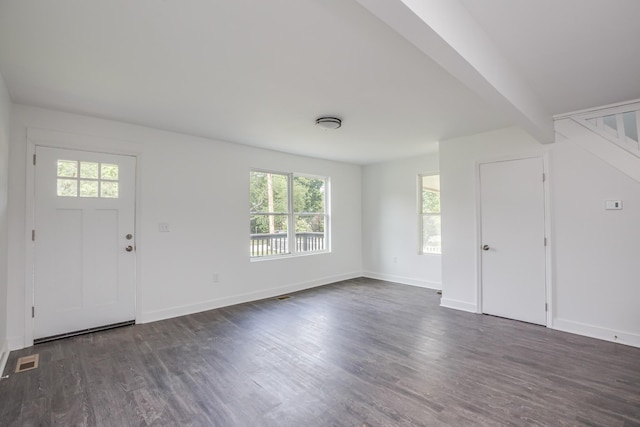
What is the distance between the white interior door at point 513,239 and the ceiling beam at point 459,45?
4.49ft

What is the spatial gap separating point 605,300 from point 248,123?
4.41 m

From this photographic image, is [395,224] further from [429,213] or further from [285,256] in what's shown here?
[285,256]

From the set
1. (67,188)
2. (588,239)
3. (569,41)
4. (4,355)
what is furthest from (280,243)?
(569,41)

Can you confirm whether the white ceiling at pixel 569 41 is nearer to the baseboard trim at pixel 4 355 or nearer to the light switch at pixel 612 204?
the light switch at pixel 612 204

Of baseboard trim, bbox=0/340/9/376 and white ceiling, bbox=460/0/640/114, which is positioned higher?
white ceiling, bbox=460/0/640/114

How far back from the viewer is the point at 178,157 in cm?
412

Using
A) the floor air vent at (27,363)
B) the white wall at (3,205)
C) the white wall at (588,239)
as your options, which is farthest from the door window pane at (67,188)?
the white wall at (588,239)

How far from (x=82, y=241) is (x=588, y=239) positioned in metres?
5.62

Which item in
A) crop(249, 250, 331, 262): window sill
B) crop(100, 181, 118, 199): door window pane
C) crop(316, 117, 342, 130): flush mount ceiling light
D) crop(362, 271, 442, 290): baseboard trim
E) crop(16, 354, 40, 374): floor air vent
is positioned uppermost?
crop(316, 117, 342, 130): flush mount ceiling light

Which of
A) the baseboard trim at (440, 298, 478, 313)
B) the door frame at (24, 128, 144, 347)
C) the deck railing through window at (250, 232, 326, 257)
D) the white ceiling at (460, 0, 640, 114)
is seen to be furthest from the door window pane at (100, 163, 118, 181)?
the baseboard trim at (440, 298, 478, 313)

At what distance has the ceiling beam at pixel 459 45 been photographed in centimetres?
135

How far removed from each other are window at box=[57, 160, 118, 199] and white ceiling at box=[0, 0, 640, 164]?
611 millimetres

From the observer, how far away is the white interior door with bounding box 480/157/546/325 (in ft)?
12.1

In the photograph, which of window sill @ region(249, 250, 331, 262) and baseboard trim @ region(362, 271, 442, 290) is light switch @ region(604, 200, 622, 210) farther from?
window sill @ region(249, 250, 331, 262)
